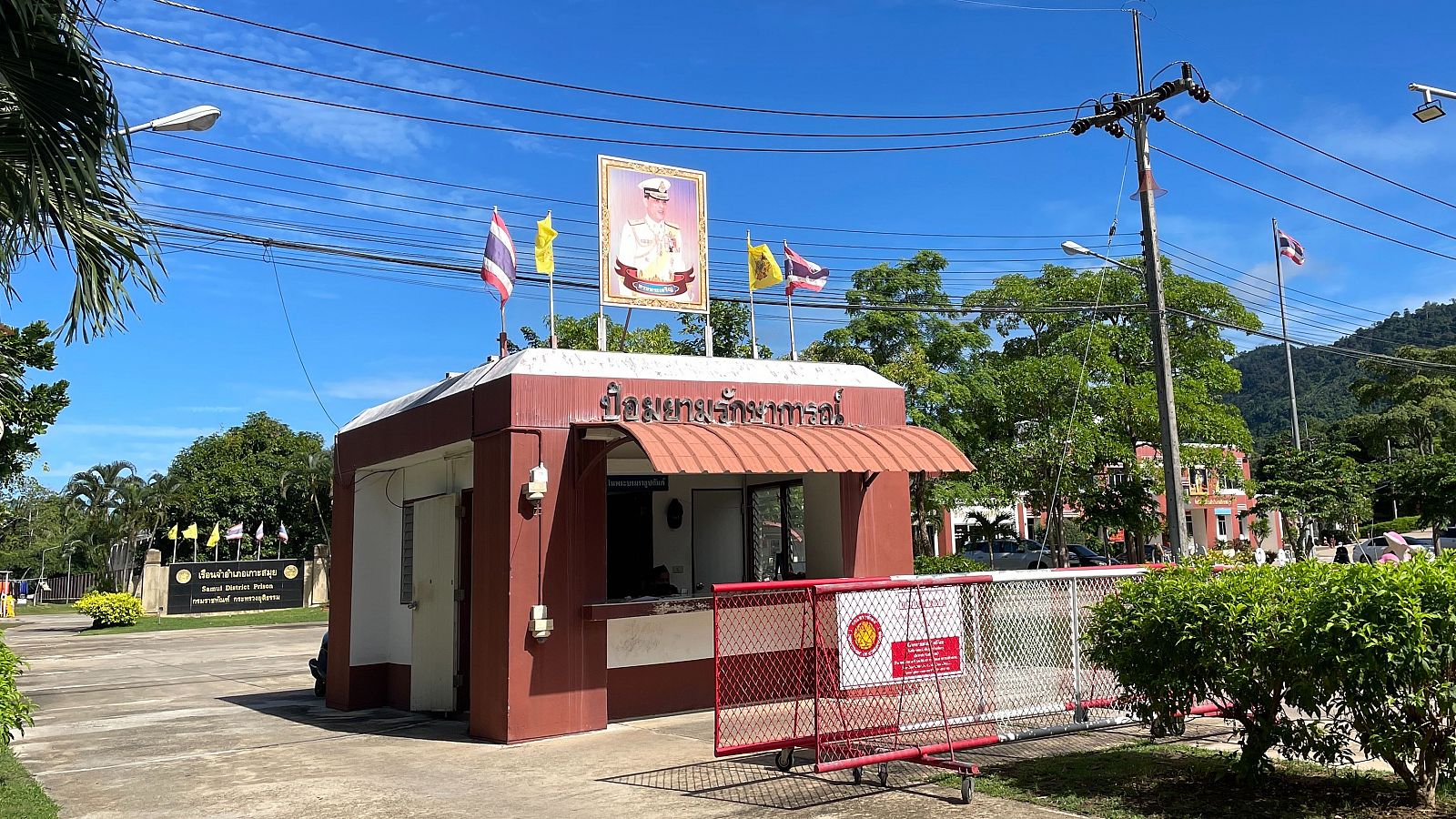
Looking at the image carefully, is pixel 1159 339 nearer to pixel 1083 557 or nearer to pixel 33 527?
pixel 1083 557

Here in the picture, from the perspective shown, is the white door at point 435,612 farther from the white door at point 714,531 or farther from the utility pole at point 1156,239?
the utility pole at point 1156,239

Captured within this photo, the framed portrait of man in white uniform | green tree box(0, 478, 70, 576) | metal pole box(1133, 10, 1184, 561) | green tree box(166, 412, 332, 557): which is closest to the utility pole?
metal pole box(1133, 10, 1184, 561)

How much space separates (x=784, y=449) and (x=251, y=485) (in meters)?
55.5

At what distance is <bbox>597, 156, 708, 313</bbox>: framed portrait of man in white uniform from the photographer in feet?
45.0

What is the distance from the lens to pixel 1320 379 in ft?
406

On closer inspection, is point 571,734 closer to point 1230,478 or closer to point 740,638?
point 740,638

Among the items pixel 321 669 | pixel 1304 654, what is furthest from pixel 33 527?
pixel 1304 654

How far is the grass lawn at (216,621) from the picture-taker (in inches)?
1543

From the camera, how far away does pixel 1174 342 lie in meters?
33.6

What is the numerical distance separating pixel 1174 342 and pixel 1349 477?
835cm

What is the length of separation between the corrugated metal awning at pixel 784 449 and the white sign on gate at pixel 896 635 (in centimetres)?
292

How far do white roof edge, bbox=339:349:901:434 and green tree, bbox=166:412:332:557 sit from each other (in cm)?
4876

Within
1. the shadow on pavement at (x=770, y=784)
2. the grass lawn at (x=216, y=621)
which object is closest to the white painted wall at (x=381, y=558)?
the shadow on pavement at (x=770, y=784)

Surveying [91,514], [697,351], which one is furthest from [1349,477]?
[91,514]
